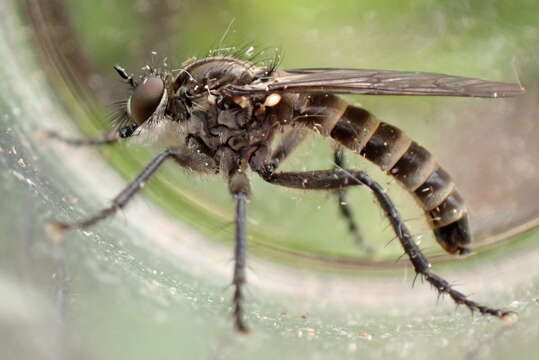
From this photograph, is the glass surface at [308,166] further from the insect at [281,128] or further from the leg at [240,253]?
the leg at [240,253]

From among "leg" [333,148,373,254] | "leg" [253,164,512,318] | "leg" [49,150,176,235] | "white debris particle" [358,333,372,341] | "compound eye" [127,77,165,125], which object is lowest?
"leg" [49,150,176,235]

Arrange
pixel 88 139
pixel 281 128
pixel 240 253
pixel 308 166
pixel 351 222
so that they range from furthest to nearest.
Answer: pixel 351 222 < pixel 88 139 < pixel 308 166 < pixel 281 128 < pixel 240 253

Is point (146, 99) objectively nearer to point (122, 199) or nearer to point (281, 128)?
point (122, 199)

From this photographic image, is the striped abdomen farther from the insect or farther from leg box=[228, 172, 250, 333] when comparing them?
leg box=[228, 172, 250, 333]

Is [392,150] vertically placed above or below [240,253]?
above

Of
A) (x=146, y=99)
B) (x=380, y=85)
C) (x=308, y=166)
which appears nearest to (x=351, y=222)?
(x=308, y=166)

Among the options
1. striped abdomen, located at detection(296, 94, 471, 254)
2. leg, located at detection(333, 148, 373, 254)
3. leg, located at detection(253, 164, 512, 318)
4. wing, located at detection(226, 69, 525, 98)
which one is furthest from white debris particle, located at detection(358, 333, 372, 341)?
wing, located at detection(226, 69, 525, 98)

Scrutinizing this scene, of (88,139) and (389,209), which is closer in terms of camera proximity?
(389,209)
